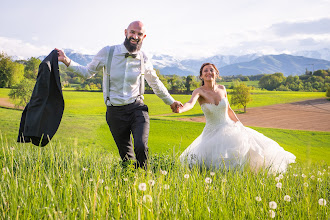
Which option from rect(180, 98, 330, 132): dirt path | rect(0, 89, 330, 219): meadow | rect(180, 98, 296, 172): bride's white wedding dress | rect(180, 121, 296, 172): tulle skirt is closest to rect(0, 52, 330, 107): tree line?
rect(180, 98, 296, 172): bride's white wedding dress

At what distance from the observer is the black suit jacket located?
359 centimetres

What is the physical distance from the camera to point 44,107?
3682 mm

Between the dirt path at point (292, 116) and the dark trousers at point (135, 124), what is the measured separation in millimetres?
18476

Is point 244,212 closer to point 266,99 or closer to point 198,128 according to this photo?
point 198,128

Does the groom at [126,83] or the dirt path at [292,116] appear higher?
the groom at [126,83]

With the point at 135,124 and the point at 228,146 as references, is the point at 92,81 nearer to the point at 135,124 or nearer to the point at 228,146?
the point at 228,146

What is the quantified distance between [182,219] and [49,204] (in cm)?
110

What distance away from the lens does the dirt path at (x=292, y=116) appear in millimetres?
25000

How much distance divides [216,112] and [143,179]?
9.32 ft

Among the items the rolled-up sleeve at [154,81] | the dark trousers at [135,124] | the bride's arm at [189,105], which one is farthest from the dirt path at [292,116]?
the dark trousers at [135,124]

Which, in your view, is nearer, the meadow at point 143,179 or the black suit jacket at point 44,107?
the meadow at point 143,179

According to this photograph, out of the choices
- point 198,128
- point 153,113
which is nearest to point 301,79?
point 153,113

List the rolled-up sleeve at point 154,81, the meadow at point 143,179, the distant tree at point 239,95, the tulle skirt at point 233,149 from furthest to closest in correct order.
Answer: the distant tree at point 239,95 → the tulle skirt at point 233,149 → the rolled-up sleeve at point 154,81 → the meadow at point 143,179

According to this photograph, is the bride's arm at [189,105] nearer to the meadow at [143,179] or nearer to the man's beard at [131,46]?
the meadow at [143,179]
